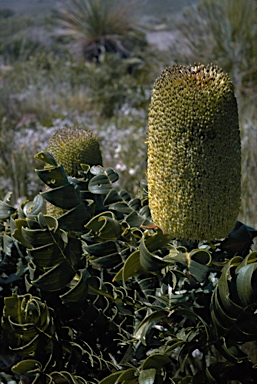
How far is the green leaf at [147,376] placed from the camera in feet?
3.89

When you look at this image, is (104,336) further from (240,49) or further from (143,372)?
(240,49)

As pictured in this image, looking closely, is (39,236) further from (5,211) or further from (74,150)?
(74,150)

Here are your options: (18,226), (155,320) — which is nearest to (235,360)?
(155,320)

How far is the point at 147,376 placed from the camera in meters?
1.20

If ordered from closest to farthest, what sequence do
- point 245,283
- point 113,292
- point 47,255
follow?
point 245,283 → point 47,255 → point 113,292

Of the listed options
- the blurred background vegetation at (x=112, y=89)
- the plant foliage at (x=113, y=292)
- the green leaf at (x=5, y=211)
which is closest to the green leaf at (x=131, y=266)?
the plant foliage at (x=113, y=292)

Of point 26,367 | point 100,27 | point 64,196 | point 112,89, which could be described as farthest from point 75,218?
point 100,27

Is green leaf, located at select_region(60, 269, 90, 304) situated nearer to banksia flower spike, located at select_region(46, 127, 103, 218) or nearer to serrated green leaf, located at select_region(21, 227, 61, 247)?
serrated green leaf, located at select_region(21, 227, 61, 247)

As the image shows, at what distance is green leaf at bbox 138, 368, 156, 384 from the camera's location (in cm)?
119

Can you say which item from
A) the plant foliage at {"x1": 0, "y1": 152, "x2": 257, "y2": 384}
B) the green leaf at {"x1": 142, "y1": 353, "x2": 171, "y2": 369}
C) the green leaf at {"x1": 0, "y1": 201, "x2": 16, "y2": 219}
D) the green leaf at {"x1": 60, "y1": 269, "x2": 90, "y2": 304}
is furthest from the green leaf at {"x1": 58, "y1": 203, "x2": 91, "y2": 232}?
the green leaf at {"x1": 142, "y1": 353, "x2": 171, "y2": 369}

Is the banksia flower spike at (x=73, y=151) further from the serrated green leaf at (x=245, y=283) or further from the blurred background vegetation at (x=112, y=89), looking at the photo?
the blurred background vegetation at (x=112, y=89)

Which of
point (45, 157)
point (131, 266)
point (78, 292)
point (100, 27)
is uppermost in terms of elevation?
point (100, 27)

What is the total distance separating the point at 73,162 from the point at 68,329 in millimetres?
532

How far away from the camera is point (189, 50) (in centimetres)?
902
